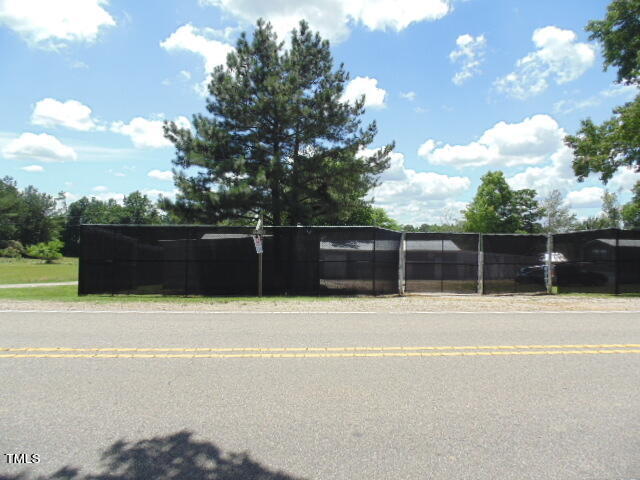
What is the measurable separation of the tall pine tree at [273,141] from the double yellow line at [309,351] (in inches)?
457

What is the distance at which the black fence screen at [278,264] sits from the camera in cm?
1390

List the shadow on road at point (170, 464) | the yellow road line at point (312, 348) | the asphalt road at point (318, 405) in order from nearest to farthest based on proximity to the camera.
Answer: the shadow on road at point (170, 464), the asphalt road at point (318, 405), the yellow road line at point (312, 348)

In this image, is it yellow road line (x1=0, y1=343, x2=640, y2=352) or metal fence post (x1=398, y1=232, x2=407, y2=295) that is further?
metal fence post (x1=398, y1=232, x2=407, y2=295)

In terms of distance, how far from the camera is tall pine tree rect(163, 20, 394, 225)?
1778 cm

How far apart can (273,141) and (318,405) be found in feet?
52.2

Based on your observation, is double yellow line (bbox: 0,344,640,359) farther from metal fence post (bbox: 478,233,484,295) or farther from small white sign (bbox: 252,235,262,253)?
metal fence post (bbox: 478,233,484,295)

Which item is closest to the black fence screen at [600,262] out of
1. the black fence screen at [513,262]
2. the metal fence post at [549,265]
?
the metal fence post at [549,265]

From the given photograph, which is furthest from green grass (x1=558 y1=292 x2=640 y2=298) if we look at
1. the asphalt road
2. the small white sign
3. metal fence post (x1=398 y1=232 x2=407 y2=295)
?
the small white sign

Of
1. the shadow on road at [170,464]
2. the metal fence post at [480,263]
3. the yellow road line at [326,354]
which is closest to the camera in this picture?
the shadow on road at [170,464]

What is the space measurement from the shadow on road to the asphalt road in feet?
0.04

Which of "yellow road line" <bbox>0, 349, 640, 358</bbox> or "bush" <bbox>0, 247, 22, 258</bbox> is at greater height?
"yellow road line" <bbox>0, 349, 640, 358</bbox>

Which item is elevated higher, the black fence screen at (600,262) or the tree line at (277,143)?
the tree line at (277,143)

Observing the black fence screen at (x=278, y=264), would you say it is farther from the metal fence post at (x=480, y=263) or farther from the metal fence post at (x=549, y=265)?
the metal fence post at (x=549, y=265)

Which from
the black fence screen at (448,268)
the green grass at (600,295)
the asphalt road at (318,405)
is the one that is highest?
the black fence screen at (448,268)
